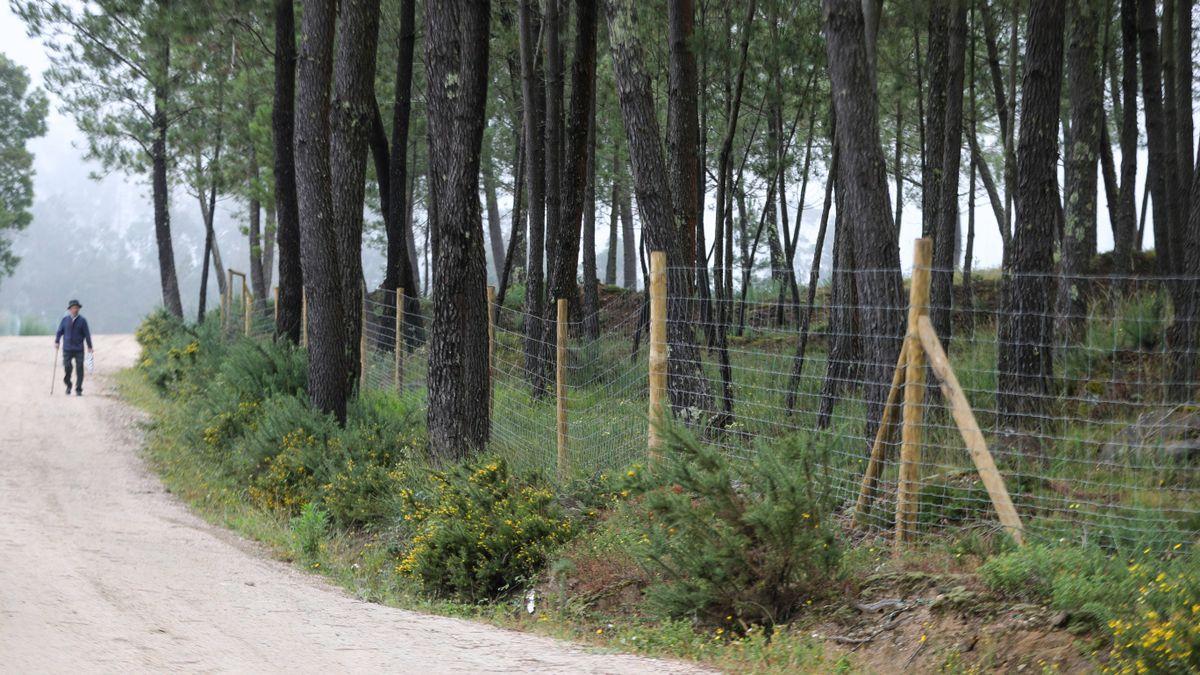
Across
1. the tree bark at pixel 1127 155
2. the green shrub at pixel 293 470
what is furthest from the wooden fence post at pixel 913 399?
the tree bark at pixel 1127 155

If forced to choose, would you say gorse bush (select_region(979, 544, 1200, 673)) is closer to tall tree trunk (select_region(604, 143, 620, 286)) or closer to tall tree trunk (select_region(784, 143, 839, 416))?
tall tree trunk (select_region(784, 143, 839, 416))

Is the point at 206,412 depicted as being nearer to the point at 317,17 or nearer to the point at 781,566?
the point at 317,17

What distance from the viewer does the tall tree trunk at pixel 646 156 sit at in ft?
36.2

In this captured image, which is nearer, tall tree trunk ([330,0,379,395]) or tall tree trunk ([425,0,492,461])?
tall tree trunk ([425,0,492,461])

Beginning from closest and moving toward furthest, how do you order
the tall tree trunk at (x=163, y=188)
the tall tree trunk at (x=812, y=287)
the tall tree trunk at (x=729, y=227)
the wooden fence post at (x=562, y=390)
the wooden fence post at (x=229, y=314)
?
1. the tall tree trunk at (x=729, y=227)
2. the wooden fence post at (x=562, y=390)
3. the tall tree trunk at (x=812, y=287)
4. the wooden fence post at (x=229, y=314)
5. the tall tree trunk at (x=163, y=188)

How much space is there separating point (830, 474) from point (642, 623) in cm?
182

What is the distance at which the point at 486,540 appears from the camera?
8914 mm

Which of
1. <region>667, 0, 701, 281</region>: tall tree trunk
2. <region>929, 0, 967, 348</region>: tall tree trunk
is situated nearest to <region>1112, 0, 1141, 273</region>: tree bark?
<region>929, 0, 967, 348</region>: tall tree trunk

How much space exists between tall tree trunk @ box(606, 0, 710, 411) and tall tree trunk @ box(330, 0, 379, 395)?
4947mm

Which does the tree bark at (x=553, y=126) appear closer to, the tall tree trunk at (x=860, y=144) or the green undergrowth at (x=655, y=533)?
the green undergrowth at (x=655, y=533)

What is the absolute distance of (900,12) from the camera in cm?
2033

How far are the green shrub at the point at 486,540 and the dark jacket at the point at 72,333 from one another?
16629 mm

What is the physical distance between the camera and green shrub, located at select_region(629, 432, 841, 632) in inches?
266

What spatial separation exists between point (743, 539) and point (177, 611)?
3938mm
